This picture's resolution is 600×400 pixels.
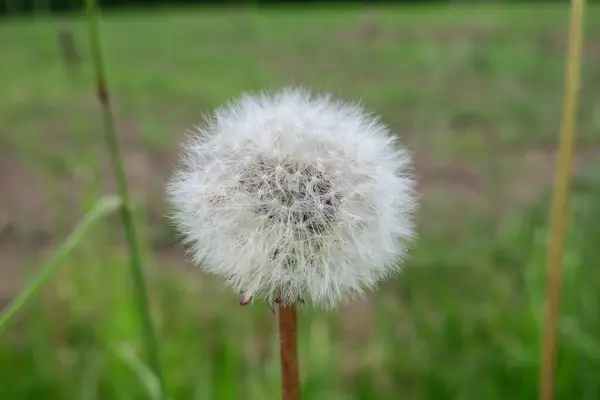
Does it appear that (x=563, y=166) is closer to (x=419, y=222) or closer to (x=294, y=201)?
(x=294, y=201)

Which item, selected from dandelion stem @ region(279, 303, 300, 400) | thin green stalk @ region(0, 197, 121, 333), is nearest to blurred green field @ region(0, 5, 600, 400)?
thin green stalk @ region(0, 197, 121, 333)

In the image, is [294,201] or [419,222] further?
[419,222]

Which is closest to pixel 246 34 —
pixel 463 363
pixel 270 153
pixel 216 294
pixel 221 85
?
pixel 221 85

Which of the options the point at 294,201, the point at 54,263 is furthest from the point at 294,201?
the point at 54,263

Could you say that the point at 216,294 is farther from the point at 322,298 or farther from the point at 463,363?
the point at 322,298

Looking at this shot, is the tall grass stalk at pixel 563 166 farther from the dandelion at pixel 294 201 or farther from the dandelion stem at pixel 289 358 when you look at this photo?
the dandelion stem at pixel 289 358

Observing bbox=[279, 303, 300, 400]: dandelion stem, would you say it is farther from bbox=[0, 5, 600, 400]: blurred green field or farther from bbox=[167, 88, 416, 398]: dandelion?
bbox=[0, 5, 600, 400]: blurred green field

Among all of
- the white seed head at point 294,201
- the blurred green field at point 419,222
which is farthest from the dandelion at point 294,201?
the blurred green field at point 419,222
